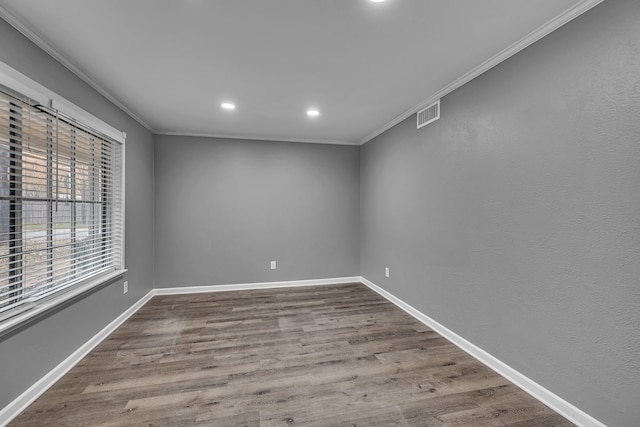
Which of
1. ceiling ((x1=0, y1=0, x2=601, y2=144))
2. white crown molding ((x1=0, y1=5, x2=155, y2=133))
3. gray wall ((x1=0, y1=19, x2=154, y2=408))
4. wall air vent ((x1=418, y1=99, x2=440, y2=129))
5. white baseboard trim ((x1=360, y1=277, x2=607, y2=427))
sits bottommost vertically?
white baseboard trim ((x1=360, y1=277, x2=607, y2=427))

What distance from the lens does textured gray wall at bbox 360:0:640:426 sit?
142 cm

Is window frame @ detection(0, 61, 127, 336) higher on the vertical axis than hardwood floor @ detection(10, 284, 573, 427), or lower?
higher

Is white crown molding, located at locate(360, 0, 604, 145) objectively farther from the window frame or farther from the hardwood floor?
the window frame

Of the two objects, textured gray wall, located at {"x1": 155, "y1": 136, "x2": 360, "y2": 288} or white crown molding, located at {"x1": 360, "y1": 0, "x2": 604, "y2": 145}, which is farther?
textured gray wall, located at {"x1": 155, "y1": 136, "x2": 360, "y2": 288}

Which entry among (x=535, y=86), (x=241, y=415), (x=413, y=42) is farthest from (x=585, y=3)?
(x=241, y=415)

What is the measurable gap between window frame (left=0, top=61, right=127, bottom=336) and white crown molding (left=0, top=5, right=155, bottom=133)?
11.6 inches

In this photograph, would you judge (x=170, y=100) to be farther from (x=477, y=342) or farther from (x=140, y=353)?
(x=477, y=342)

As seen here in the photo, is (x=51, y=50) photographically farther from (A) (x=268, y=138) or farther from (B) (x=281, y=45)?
(A) (x=268, y=138)

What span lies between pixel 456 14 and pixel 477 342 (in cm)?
251

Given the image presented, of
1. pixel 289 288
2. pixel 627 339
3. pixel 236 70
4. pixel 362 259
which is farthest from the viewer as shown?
pixel 362 259

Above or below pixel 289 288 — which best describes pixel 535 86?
above

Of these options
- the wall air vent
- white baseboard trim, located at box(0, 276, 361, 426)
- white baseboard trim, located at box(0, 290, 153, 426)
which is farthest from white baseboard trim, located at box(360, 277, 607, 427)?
white baseboard trim, located at box(0, 290, 153, 426)

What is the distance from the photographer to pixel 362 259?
4.66 meters

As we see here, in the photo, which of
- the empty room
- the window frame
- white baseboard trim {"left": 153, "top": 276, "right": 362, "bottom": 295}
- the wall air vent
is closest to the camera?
the empty room
